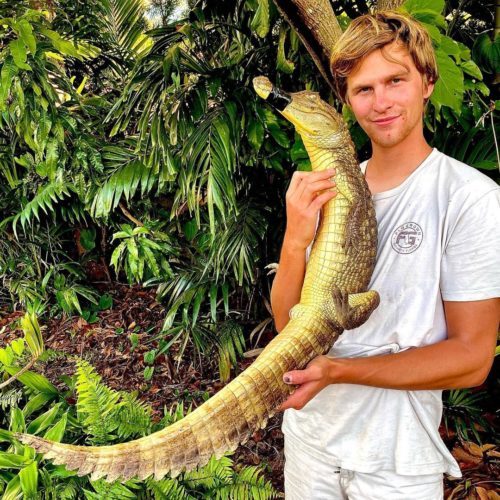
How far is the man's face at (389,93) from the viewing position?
96 cm

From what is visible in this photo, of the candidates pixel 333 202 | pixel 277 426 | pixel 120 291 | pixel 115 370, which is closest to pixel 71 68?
pixel 120 291

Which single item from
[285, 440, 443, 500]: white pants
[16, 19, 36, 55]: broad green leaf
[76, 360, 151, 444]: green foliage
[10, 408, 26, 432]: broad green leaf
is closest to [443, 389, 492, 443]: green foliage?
[285, 440, 443, 500]: white pants

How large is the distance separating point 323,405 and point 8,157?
3.79 meters

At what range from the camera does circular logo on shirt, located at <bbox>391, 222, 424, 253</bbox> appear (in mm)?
1008

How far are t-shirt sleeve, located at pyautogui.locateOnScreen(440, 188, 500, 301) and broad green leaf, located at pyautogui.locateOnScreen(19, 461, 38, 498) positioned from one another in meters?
1.77

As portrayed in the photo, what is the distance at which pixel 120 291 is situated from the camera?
4.58 meters

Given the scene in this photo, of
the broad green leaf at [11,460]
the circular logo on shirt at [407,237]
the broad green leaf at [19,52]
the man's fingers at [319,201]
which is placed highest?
the broad green leaf at [19,52]

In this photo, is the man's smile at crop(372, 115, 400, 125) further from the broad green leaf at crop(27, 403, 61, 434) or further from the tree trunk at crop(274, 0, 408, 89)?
the broad green leaf at crop(27, 403, 61, 434)

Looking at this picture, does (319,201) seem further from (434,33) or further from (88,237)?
(88,237)

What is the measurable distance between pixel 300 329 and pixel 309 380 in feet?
0.36

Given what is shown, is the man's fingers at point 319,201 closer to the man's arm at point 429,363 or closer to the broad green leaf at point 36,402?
the man's arm at point 429,363

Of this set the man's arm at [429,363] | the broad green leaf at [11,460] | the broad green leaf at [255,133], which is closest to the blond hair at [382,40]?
the man's arm at [429,363]

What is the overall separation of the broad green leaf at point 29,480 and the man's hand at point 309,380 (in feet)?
4.76

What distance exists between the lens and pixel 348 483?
1.15 m
